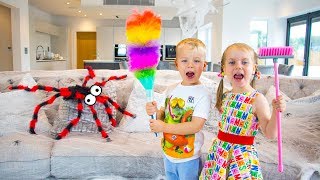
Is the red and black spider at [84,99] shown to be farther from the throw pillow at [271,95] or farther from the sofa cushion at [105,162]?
the throw pillow at [271,95]

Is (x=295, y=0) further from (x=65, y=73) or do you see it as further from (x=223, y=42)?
(x=65, y=73)

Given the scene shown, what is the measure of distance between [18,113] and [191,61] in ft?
4.69

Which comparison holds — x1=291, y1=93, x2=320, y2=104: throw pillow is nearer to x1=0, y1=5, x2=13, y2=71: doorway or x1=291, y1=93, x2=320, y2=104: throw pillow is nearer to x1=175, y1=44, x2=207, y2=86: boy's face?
x1=175, y1=44, x2=207, y2=86: boy's face

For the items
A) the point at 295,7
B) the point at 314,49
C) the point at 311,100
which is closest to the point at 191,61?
the point at 311,100

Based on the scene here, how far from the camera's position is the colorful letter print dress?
42.1 inches

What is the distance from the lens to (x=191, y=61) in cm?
117

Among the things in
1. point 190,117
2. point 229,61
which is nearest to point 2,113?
point 190,117

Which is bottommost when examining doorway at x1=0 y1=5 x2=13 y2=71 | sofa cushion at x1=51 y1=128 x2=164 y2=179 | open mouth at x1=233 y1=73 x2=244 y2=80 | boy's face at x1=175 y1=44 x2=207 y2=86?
sofa cushion at x1=51 y1=128 x2=164 y2=179

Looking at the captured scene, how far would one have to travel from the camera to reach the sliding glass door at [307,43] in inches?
227

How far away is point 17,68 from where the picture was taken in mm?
6453

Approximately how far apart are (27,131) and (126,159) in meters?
0.76

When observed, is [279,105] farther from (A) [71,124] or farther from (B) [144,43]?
(A) [71,124]

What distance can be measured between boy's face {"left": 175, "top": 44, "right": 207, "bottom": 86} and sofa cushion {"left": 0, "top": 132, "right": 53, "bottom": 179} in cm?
98

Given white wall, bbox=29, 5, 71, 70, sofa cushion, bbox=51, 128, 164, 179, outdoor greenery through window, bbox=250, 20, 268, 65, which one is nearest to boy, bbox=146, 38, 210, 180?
sofa cushion, bbox=51, 128, 164, 179
